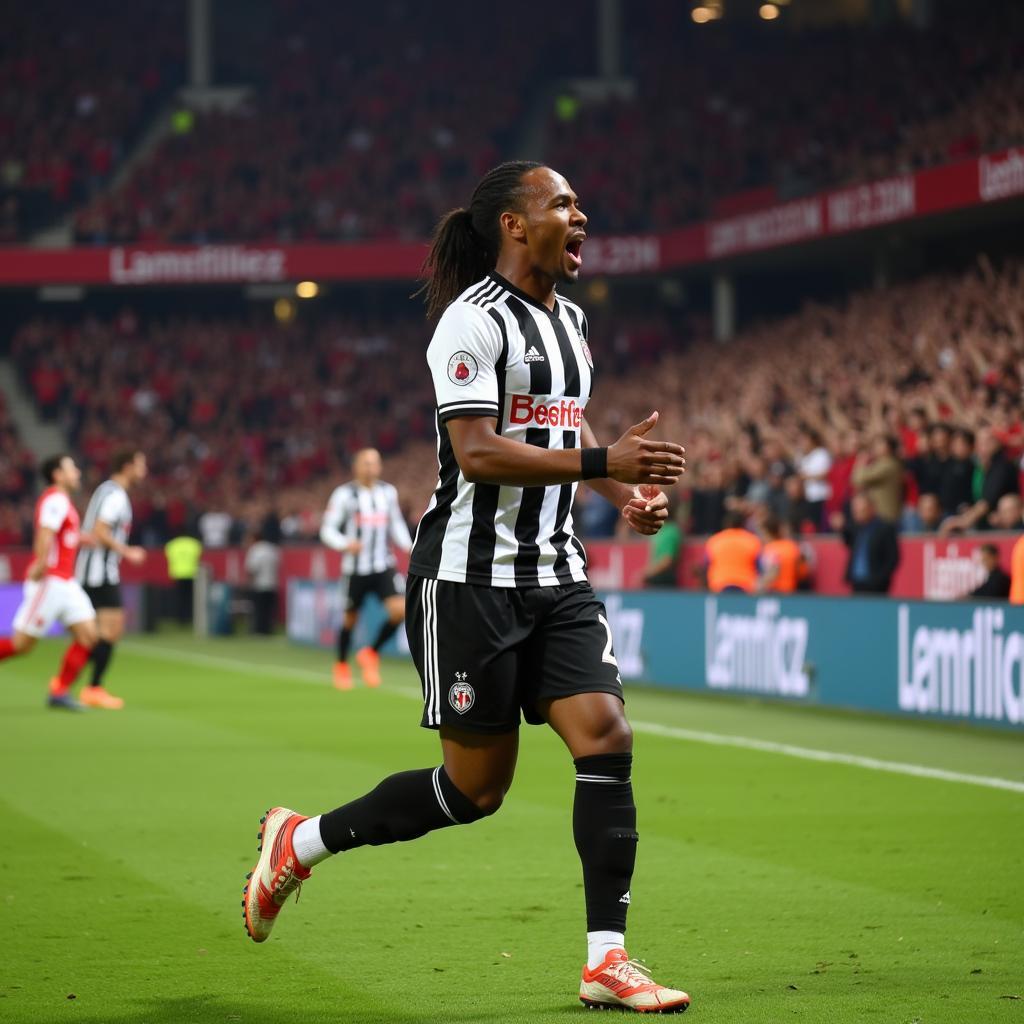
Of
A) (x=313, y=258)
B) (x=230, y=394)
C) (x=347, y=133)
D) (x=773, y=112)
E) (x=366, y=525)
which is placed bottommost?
(x=366, y=525)

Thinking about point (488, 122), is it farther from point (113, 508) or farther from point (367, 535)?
point (113, 508)

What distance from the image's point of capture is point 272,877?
217 inches

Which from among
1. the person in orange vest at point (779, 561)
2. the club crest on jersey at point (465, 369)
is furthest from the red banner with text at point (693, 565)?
the club crest on jersey at point (465, 369)

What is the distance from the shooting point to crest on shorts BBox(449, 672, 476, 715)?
199 inches

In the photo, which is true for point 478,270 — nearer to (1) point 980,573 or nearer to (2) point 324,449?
(1) point 980,573

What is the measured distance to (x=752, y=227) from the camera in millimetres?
32625

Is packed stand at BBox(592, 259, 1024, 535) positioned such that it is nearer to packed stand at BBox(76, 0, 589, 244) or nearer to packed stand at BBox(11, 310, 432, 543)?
packed stand at BBox(11, 310, 432, 543)

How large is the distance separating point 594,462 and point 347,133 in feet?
121

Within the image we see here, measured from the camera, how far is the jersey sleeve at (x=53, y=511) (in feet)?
47.1

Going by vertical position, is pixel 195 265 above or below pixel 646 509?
above

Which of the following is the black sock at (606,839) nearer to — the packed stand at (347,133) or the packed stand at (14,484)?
the packed stand at (14,484)

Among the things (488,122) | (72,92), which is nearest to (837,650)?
(488,122)

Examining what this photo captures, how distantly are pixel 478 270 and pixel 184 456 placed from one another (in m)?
32.7

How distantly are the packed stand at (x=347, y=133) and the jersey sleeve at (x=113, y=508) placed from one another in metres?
23.2
